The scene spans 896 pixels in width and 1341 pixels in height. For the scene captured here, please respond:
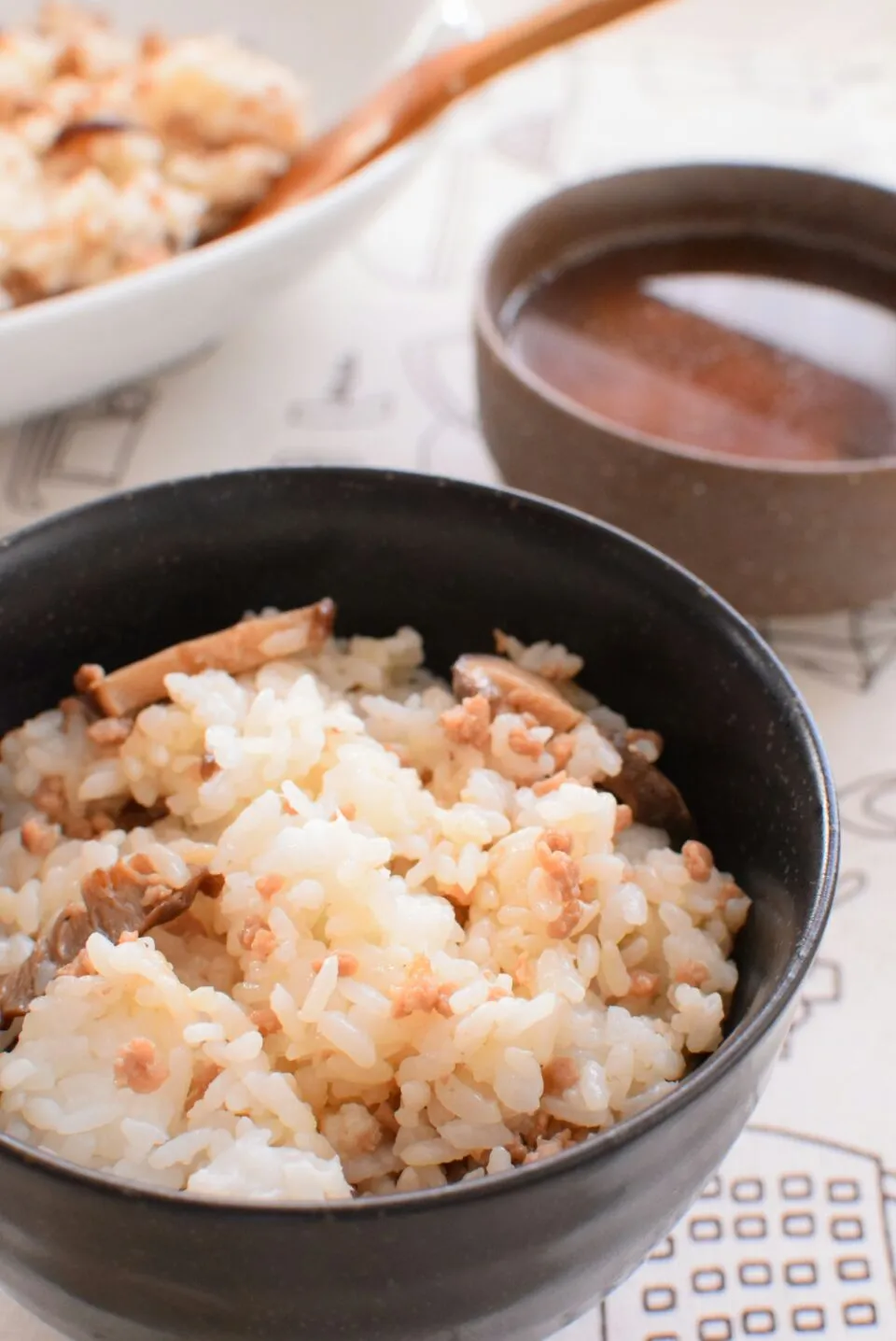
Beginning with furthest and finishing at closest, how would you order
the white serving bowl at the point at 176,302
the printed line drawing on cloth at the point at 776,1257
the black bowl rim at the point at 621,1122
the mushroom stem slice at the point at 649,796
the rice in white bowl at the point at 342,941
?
the white serving bowl at the point at 176,302
the mushroom stem slice at the point at 649,796
the printed line drawing on cloth at the point at 776,1257
the rice in white bowl at the point at 342,941
the black bowl rim at the point at 621,1122

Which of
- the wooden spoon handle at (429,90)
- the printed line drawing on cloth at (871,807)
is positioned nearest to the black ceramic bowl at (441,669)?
the printed line drawing on cloth at (871,807)

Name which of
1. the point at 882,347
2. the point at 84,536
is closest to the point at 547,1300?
the point at 84,536

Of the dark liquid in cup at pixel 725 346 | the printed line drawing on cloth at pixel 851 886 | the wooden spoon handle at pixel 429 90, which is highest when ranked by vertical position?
the wooden spoon handle at pixel 429 90

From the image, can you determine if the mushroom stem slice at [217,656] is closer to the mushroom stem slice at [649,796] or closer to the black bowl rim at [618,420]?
the mushroom stem slice at [649,796]

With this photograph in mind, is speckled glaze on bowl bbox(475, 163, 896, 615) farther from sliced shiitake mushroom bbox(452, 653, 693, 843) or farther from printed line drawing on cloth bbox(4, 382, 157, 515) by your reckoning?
printed line drawing on cloth bbox(4, 382, 157, 515)

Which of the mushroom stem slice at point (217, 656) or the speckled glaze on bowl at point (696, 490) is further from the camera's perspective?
the speckled glaze on bowl at point (696, 490)

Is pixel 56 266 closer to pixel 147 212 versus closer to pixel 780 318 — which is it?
pixel 147 212

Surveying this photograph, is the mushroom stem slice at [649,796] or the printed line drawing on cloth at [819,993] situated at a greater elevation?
the mushroom stem slice at [649,796]
